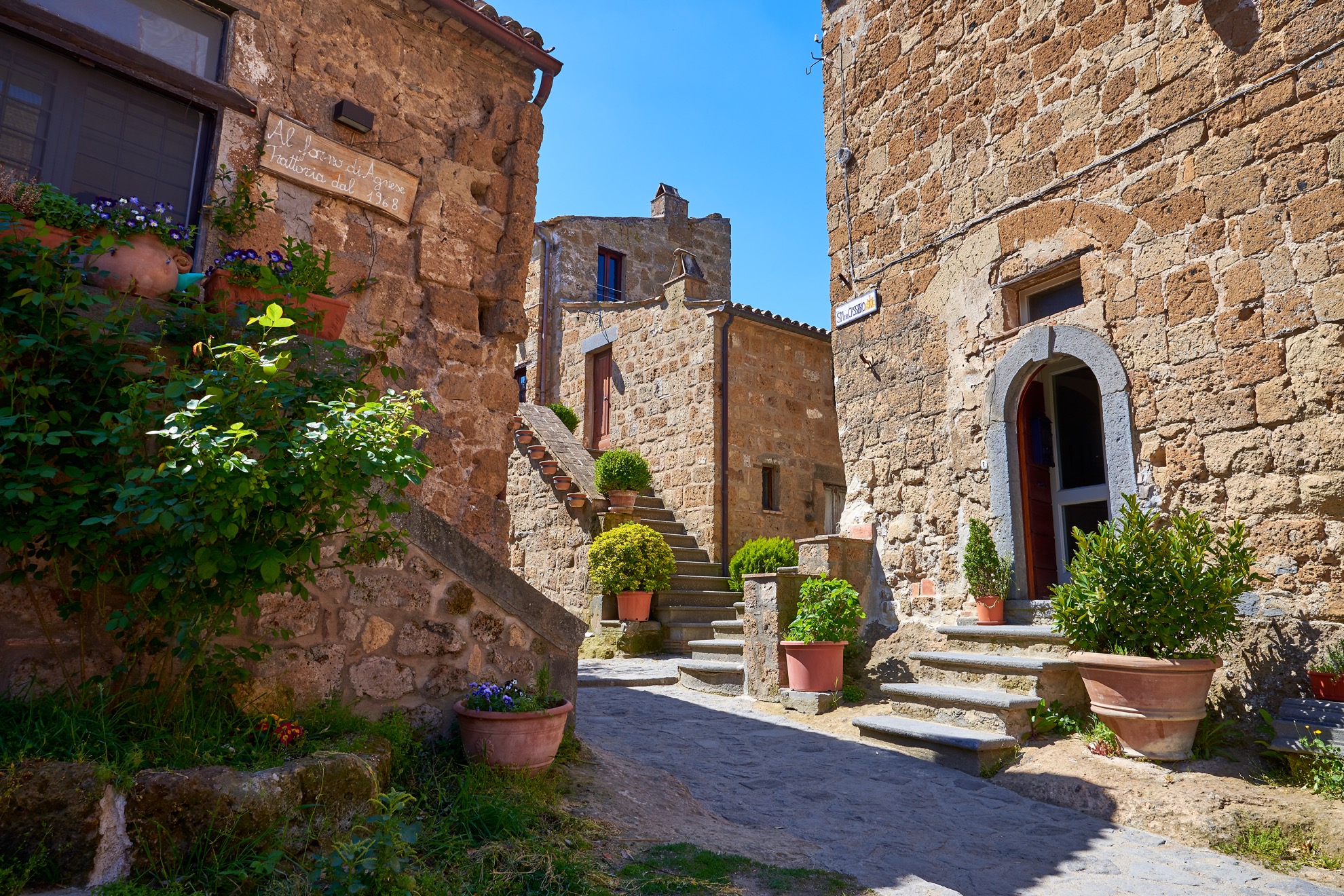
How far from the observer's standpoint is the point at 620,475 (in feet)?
36.9

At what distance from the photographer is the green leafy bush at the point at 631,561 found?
9.82 m

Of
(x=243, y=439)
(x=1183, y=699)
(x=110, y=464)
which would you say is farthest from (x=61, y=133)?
(x=1183, y=699)

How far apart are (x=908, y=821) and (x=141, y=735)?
3.24 meters

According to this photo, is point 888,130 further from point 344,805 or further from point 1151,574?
point 344,805

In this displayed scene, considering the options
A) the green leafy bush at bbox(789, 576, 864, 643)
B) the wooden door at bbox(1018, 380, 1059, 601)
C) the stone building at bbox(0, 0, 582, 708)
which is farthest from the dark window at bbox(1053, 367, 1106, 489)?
the stone building at bbox(0, 0, 582, 708)

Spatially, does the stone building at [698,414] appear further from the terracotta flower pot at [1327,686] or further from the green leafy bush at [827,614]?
the terracotta flower pot at [1327,686]

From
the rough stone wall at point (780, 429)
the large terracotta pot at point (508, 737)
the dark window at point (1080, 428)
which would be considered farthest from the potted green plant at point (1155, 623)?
the rough stone wall at point (780, 429)

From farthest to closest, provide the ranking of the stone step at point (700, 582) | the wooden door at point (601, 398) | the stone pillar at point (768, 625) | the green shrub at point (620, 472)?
the wooden door at point (601, 398) → the green shrub at point (620, 472) → the stone step at point (700, 582) → the stone pillar at point (768, 625)

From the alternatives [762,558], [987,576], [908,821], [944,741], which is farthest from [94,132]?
[762,558]

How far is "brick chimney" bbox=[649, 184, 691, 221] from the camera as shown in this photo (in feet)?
60.7

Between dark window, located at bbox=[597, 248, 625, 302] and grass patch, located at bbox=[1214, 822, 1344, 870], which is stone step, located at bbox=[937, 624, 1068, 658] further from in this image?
dark window, located at bbox=[597, 248, 625, 302]

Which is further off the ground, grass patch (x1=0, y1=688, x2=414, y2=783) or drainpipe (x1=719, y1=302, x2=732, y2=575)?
drainpipe (x1=719, y1=302, x2=732, y2=575)

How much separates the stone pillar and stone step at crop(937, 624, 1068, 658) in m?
1.27

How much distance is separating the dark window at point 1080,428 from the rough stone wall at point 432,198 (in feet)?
16.4
